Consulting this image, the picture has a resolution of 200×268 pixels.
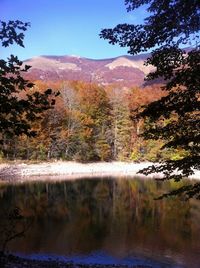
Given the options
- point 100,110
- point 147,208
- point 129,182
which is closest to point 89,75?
point 100,110

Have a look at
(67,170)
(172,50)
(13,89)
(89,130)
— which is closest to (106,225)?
(172,50)

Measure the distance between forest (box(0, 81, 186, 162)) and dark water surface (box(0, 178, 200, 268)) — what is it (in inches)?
831

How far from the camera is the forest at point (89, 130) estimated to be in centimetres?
6612

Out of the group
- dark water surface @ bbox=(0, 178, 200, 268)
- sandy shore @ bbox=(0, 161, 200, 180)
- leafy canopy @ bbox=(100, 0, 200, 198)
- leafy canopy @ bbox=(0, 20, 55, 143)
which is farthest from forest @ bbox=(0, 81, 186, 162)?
leafy canopy @ bbox=(0, 20, 55, 143)

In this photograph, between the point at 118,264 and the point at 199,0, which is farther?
the point at 118,264

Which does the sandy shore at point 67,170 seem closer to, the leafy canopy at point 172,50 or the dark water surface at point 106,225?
the dark water surface at point 106,225

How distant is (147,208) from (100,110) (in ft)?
145

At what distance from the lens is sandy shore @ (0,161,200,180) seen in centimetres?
5591

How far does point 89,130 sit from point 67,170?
1231cm

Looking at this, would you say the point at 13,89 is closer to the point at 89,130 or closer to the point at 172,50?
the point at 172,50

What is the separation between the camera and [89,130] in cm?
7319

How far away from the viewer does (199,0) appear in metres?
9.98

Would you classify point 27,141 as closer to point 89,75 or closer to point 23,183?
point 23,183

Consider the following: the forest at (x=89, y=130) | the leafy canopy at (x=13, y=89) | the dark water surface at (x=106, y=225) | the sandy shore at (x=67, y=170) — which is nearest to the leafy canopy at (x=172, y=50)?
the leafy canopy at (x=13, y=89)
